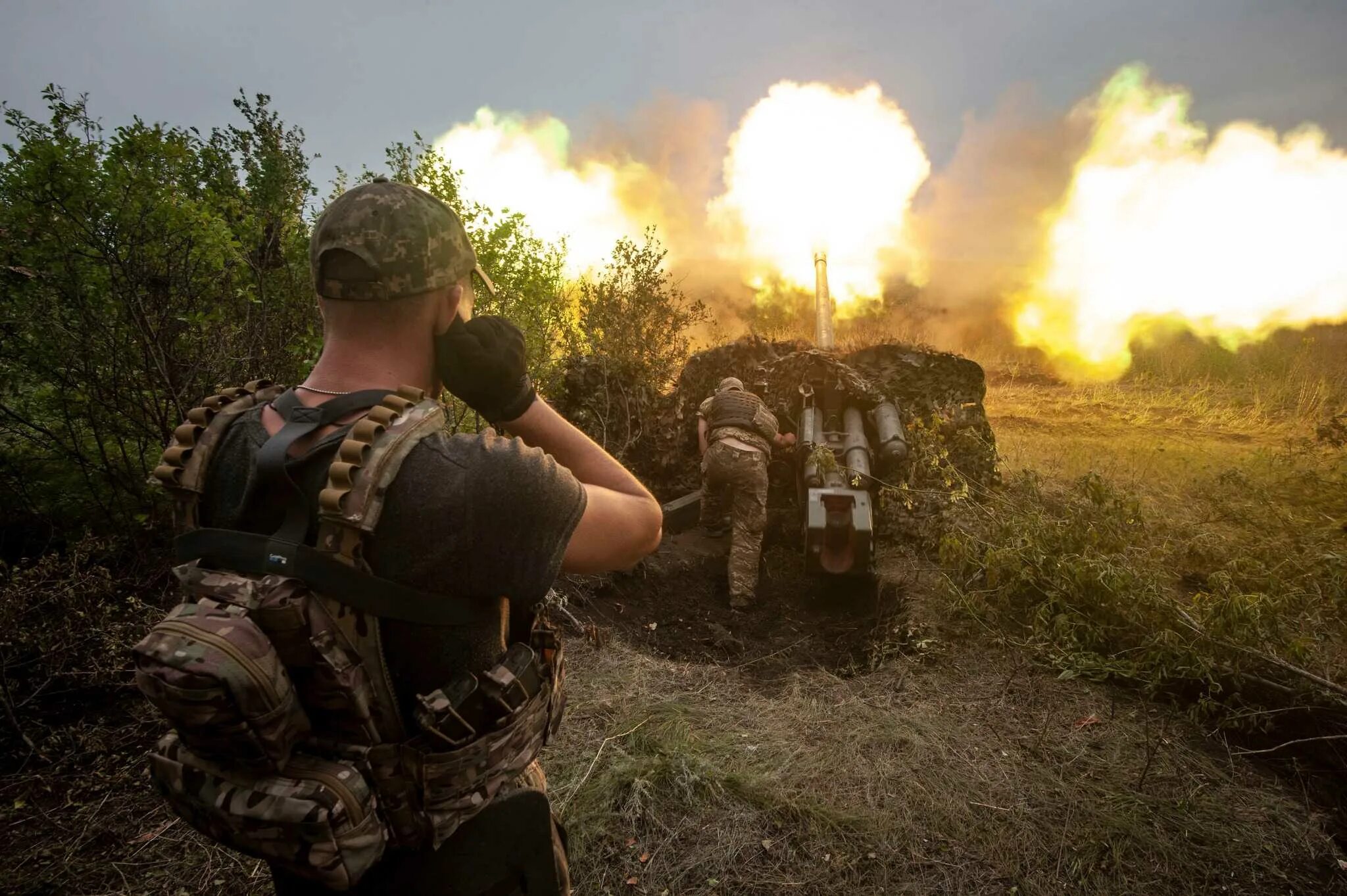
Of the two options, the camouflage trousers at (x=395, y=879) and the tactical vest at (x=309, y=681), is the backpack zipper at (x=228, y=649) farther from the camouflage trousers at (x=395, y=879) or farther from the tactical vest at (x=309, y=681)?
the camouflage trousers at (x=395, y=879)

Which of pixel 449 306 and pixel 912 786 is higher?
pixel 449 306

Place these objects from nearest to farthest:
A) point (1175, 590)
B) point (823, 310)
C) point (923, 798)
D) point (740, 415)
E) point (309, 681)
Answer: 1. point (309, 681)
2. point (923, 798)
3. point (1175, 590)
4. point (740, 415)
5. point (823, 310)

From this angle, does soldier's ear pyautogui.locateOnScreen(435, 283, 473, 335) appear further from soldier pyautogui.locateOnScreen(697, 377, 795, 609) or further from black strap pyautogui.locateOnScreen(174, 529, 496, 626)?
soldier pyautogui.locateOnScreen(697, 377, 795, 609)

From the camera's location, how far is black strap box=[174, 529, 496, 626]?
1.21 m

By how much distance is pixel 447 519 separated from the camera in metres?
1.26

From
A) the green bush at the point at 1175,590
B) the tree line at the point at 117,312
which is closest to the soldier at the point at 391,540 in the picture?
the tree line at the point at 117,312

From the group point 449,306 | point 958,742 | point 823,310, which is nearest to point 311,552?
point 449,306

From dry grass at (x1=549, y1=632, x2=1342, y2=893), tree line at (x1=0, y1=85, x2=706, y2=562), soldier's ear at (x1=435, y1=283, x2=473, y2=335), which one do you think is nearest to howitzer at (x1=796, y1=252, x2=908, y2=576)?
dry grass at (x1=549, y1=632, x2=1342, y2=893)

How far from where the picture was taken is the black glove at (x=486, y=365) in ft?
5.11

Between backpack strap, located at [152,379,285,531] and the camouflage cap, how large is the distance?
36cm

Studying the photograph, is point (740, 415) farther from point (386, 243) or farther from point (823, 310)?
point (386, 243)

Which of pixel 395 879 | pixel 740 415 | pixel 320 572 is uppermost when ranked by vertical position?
pixel 740 415

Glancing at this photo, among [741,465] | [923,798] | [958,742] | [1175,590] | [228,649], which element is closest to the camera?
→ [228,649]

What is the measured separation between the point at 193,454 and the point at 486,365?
25.5 inches
